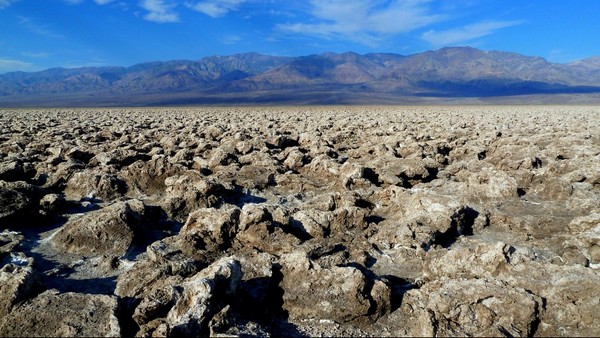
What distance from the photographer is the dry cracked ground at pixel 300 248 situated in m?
2.91

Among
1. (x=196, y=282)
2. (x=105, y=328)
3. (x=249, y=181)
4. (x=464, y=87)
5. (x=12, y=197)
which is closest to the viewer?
(x=105, y=328)

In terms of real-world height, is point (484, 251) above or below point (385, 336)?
above

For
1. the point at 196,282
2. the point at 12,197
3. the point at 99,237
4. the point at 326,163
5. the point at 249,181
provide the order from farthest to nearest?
1. the point at 326,163
2. the point at 249,181
3. the point at 12,197
4. the point at 99,237
5. the point at 196,282

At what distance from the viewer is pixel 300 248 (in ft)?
13.8

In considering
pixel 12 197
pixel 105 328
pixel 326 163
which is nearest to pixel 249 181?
Result: pixel 326 163

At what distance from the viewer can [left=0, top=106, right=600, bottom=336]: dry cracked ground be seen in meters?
2.91

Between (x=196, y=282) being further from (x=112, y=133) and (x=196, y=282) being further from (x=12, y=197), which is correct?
(x=112, y=133)

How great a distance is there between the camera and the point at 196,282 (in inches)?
116

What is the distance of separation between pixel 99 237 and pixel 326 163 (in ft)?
13.5

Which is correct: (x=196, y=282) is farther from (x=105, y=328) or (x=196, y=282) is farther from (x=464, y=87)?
(x=464, y=87)

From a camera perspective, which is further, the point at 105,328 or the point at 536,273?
the point at 536,273

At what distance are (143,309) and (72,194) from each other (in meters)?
4.13

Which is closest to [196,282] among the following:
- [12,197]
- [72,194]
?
[12,197]

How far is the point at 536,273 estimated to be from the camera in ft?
11.0
